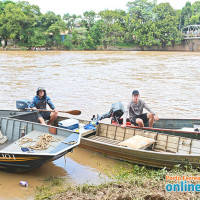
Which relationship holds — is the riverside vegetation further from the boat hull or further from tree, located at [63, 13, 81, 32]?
tree, located at [63, 13, 81, 32]

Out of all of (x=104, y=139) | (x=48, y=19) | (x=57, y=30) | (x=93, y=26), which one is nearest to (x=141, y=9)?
(x=93, y=26)

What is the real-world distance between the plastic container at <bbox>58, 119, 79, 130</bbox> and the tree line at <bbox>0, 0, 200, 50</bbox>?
45675 millimetres

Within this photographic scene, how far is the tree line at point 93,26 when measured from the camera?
50094 millimetres

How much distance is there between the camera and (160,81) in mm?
18906

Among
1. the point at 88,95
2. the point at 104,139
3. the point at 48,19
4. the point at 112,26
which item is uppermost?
the point at 48,19

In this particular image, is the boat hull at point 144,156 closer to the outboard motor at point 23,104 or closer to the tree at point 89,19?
the outboard motor at point 23,104

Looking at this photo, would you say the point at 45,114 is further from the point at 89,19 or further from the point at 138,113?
the point at 89,19

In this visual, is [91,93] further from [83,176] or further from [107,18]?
[107,18]

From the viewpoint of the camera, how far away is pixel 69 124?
278 inches

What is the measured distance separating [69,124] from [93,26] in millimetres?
51588

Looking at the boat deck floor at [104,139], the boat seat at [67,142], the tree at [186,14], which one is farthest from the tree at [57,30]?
the boat seat at [67,142]

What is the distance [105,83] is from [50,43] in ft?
123

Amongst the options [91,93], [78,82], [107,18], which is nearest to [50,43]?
[107,18]

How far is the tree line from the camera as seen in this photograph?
50.1 metres
